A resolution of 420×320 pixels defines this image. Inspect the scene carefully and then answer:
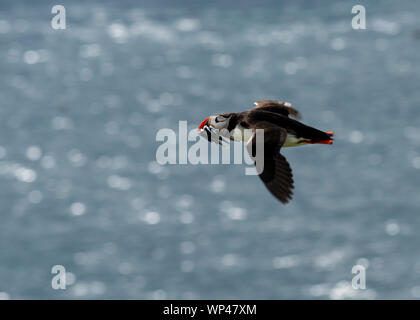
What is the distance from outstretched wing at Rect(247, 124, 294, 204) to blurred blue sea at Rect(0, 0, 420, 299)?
10079 cm

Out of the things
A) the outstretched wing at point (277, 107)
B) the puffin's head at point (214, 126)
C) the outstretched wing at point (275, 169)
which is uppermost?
the outstretched wing at point (277, 107)

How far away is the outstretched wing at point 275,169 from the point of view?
12984 millimetres

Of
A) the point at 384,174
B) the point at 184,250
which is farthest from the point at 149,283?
the point at 384,174

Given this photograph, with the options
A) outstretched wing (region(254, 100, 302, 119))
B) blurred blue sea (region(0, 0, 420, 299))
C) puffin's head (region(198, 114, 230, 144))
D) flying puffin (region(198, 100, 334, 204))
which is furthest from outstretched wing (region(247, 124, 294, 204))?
blurred blue sea (region(0, 0, 420, 299))

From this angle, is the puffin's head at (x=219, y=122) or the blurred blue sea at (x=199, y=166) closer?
the puffin's head at (x=219, y=122)

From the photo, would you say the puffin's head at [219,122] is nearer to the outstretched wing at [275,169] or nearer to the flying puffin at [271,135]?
the flying puffin at [271,135]

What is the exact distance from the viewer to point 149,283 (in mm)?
120312

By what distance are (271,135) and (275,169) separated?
547 mm

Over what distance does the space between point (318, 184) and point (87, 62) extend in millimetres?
46698

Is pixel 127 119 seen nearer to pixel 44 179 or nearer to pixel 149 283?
pixel 44 179

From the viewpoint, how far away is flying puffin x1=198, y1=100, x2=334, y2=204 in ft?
42.8

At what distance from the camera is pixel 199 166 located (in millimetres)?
131250

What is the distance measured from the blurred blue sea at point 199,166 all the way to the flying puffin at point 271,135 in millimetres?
100162

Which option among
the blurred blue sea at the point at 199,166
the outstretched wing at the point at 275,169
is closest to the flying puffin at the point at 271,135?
the outstretched wing at the point at 275,169
